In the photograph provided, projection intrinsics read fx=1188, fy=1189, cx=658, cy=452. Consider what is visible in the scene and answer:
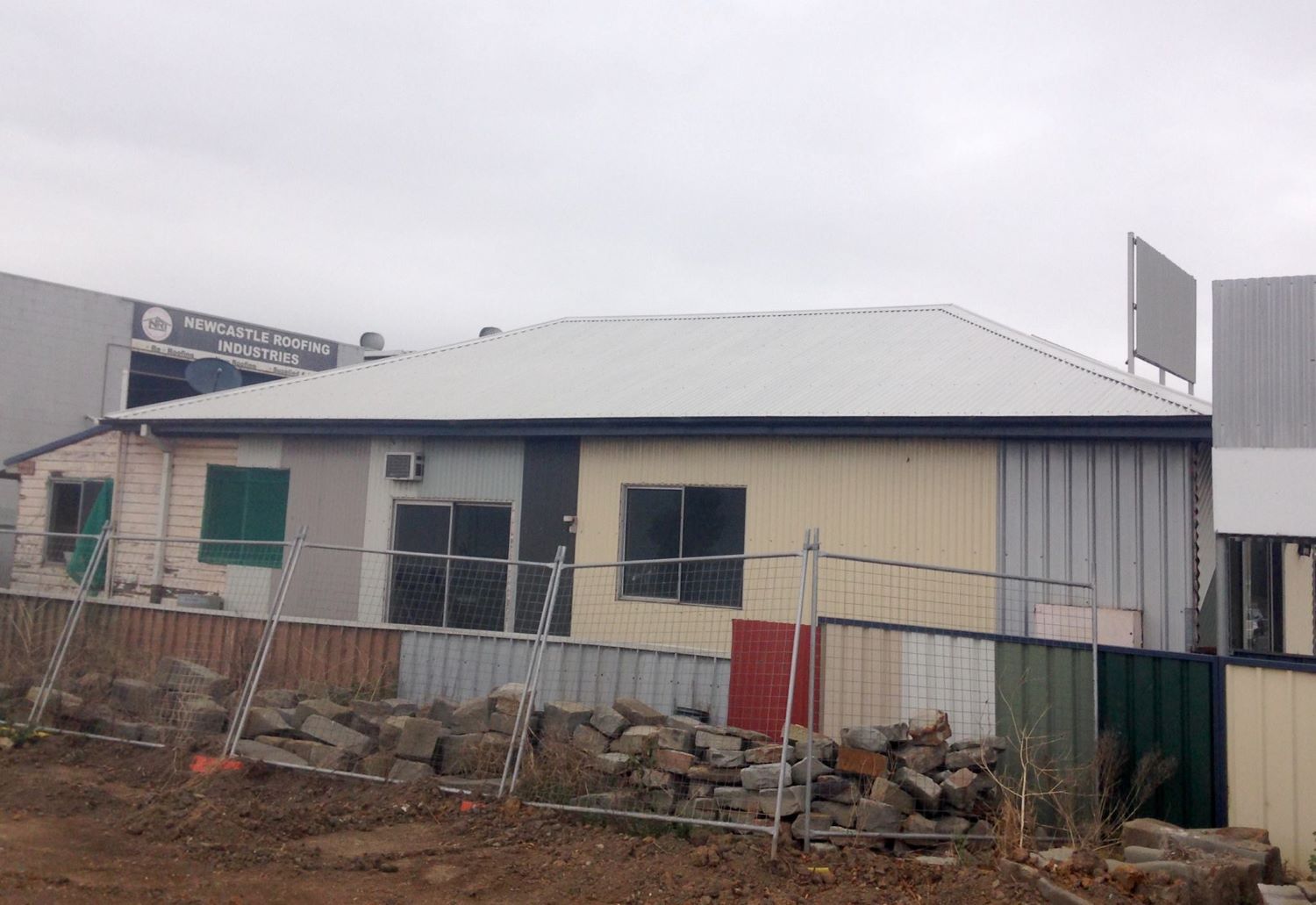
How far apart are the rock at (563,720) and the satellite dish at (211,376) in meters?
16.0

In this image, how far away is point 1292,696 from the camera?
7.93m

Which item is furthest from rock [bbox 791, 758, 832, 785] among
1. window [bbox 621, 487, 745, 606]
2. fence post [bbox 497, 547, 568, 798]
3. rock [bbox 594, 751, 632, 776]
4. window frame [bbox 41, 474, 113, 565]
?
window frame [bbox 41, 474, 113, 565]

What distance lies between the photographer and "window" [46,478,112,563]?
18375mm

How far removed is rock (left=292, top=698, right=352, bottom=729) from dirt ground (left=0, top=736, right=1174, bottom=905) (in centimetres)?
65

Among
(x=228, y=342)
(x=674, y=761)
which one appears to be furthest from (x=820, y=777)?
(x=228, y=342)

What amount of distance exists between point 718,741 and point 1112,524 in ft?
15.6

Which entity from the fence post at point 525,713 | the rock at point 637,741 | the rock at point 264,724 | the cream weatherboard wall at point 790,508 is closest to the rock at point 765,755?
the rock at point 637,741

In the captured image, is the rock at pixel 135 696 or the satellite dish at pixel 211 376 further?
the satellite dish at pixel 211 376

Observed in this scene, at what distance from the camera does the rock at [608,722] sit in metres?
8.96

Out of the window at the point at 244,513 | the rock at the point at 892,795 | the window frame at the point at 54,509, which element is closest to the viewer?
the rock at the point at 892,795

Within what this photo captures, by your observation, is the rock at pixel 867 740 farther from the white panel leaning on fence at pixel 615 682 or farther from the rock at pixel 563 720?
the rock at pixel 563 720

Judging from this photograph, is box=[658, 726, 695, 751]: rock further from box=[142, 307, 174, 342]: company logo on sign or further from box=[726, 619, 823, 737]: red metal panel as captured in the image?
box=[142, 307, 174, 342]: company logo on sign

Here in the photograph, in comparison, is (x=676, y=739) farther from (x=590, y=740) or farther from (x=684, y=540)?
(x=684, y=540)

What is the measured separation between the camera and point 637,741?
8703 millimetres
